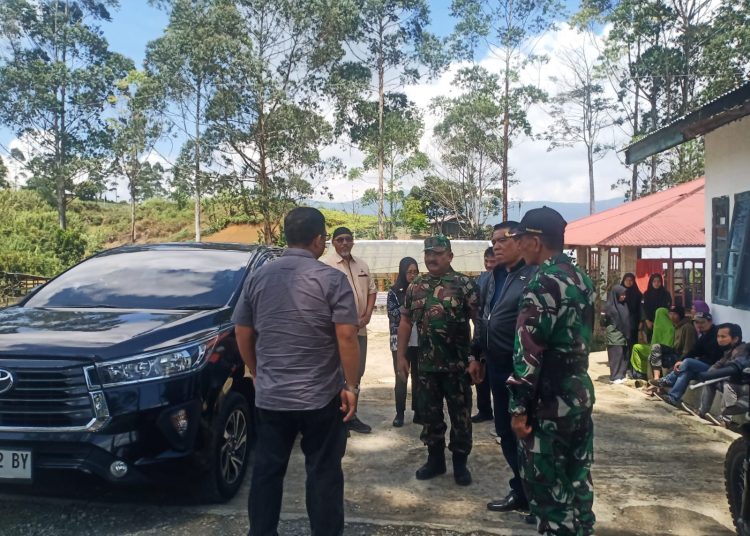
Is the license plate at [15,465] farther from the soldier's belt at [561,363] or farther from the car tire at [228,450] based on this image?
the soldier's belt at [561,363]

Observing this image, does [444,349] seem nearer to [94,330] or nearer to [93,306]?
[94,330]

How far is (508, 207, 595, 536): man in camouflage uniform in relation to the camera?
2.73 m

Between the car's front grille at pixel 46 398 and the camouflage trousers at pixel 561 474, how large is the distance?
2307 millimetres

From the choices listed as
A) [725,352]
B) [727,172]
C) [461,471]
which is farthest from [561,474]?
[727,172]

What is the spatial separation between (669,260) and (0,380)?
12248 millimetres

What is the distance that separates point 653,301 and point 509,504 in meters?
6.48

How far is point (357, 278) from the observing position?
577cm

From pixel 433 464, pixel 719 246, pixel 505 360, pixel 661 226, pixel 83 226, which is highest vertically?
pixel 83 226

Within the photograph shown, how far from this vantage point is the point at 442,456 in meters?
4.54

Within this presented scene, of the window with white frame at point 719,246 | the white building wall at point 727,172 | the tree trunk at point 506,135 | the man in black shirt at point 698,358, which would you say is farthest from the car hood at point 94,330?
the tree trunk at point 506,135

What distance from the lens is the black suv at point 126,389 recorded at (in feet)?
10.6

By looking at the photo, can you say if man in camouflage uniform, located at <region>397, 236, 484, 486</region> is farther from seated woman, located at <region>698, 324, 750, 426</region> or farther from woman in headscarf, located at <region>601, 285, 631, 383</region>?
woman in headscarf, located at <region>601, 285, 631, 383</region>

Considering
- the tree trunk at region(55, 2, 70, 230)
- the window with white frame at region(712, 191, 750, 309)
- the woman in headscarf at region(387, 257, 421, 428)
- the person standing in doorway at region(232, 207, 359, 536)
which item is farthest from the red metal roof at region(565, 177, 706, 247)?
the tree trunk at region(55, 2, 70, 230)

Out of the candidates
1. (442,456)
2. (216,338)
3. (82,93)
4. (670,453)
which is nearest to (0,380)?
(216,338)
